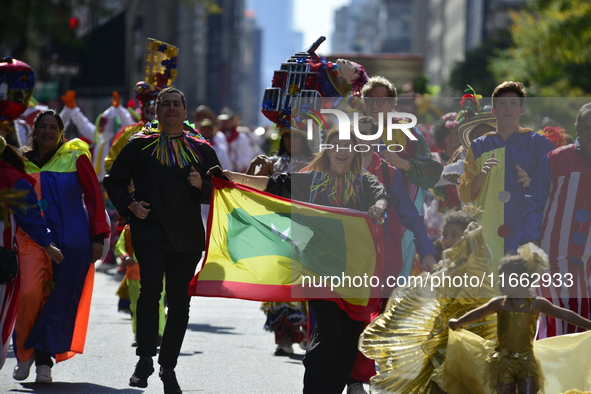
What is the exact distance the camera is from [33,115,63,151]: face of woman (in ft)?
24.8

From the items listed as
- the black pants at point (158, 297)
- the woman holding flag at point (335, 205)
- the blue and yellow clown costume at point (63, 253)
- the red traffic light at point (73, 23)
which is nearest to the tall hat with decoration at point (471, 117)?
the woman holding flag at point (335, 205)

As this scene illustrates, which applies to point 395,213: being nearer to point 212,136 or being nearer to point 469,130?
point 469,130

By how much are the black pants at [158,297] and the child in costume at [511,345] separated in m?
1.80

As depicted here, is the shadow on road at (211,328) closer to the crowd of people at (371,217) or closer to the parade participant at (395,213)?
the crowd of people at (371,217)

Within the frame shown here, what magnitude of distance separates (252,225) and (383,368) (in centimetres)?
136

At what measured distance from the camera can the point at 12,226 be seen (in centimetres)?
675

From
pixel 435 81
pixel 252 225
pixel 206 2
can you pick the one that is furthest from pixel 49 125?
pixel 435 81

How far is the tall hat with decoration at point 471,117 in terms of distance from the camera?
7996 mm

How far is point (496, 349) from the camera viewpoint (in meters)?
5.81

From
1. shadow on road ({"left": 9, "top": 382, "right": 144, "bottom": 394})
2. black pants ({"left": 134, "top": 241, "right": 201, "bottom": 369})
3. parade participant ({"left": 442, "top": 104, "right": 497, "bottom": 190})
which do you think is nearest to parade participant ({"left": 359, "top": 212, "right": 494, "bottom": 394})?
black pants ({"left": 134, "top": 241, "right": 201, "bottom": 369})

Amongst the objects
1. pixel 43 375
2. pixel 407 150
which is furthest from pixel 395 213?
pixel 43 375

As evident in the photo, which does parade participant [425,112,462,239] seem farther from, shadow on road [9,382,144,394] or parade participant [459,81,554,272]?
shadow on road [9,382,144,394]

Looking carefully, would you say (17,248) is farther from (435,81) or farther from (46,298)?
(435,81)

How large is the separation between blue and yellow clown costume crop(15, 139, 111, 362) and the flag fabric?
1057 mm
